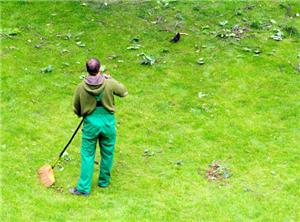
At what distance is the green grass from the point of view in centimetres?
1245

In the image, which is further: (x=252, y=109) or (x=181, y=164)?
(x=252, y=109)

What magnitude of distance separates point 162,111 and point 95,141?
14.7 ft

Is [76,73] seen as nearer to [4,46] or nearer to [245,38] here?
[4,46]

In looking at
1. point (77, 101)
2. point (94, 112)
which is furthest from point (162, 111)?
point (77, 101)

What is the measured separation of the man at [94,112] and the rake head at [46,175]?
65 cm

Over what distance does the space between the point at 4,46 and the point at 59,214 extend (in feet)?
29.7

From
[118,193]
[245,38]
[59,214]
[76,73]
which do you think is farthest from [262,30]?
[59,214]

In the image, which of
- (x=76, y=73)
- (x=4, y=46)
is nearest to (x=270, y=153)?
(x=76, y=73)

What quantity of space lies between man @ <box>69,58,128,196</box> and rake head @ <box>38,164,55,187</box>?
65cm

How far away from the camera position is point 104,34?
805 inches

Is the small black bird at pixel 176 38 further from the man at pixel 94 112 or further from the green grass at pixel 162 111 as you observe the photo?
the man at pixel 94 112

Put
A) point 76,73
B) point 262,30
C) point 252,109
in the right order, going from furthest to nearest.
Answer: point 262,30 → point 76,73 → point 252,109

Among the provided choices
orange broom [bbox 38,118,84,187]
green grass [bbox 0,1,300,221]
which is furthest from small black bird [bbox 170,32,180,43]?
orange broom [bbox 38,118,84,187]

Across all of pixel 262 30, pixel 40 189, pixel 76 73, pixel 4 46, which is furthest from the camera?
pixel 262 30
